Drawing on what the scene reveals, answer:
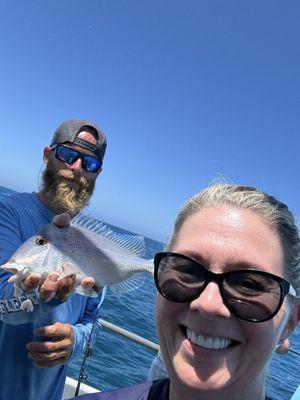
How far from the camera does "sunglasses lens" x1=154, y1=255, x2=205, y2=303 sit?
159cm

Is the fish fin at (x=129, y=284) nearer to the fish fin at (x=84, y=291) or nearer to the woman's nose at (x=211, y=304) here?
the fish fin at (x=84, y=291)

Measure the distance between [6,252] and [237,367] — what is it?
5.37 ft

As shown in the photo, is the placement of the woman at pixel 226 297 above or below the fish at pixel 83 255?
above

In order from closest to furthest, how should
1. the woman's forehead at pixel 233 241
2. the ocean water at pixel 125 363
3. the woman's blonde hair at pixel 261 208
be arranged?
1. the woman's forehead at pixel 233 241
2. the woman's blonde hair at pixel 261 208
3. the ocean water at pixel 125 363

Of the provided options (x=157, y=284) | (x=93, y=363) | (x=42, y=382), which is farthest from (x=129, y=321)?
(x=157, y=284)

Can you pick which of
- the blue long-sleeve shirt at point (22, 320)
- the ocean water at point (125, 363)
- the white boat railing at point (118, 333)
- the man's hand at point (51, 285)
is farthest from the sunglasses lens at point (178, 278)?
the ocean water at point (125, 363)

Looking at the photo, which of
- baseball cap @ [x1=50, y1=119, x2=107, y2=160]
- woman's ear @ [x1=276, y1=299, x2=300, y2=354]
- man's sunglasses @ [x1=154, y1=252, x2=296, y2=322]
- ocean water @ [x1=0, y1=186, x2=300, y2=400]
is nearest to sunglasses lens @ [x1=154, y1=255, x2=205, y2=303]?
man's sunglasses @ [x1=154, y1=252, x2=296, y2=322]

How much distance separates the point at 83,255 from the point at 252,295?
1.38 m

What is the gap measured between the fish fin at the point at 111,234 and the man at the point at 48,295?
227mm

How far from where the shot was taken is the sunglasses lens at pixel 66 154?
10.1ft

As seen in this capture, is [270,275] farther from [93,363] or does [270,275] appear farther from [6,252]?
[93,363]

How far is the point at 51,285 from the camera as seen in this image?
87.3 inches

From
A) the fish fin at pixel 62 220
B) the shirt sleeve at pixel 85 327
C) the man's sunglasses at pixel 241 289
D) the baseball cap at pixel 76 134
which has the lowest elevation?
the shirt sleeve at pixel 85 327

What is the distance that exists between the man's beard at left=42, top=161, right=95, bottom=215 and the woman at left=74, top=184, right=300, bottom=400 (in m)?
1.41
